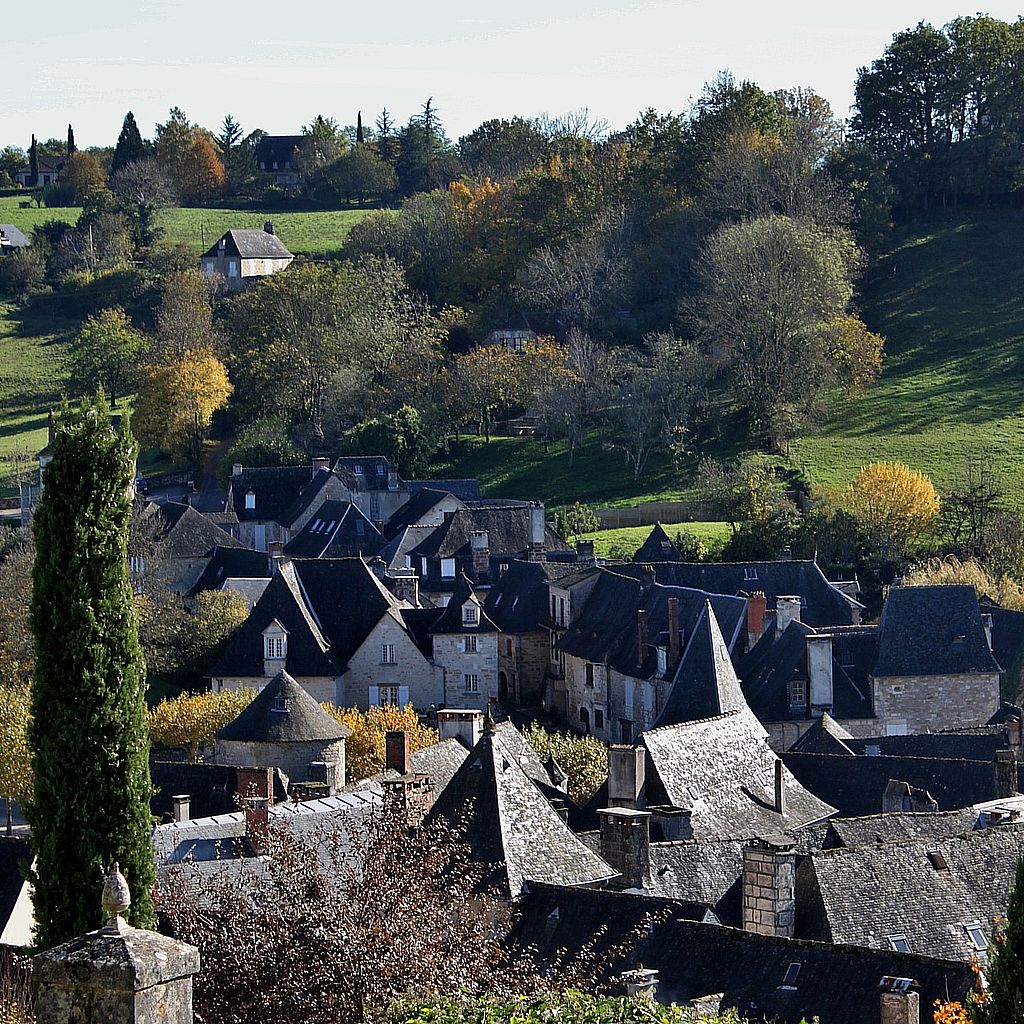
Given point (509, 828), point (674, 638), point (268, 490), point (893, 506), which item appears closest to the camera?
point (509, 828)

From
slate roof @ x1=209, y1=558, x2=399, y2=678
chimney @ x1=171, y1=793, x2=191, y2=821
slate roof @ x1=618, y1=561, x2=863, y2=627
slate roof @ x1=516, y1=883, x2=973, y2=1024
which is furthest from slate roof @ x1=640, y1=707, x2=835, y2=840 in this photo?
slate roof @ x1=209, y1=558, x2=399, y2=678

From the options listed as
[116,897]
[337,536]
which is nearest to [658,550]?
[337,536]

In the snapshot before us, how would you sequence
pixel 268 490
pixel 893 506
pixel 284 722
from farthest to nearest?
pixel 268 490
pixel 893 506
pixel 284 722

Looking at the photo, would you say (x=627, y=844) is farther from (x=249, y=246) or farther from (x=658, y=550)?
(x=249, y=246)

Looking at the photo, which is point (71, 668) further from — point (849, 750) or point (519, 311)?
point (519, 311)

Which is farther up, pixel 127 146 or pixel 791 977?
pixel 127 146

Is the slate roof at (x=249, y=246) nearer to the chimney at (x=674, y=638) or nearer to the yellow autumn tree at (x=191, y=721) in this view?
the chimney at (x=674, y=638)

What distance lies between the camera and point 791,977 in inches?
957

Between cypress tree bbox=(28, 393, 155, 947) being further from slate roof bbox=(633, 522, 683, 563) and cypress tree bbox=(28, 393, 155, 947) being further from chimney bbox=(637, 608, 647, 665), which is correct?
slate roof bbox=(633, 522, 683, 563)

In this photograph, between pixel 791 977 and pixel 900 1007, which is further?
pixel 791 977

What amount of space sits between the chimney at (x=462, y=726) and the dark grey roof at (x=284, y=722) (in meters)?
3.36

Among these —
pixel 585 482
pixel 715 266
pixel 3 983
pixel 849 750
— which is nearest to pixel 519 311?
pixel 715 266

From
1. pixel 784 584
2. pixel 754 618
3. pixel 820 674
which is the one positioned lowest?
pixel 820 674

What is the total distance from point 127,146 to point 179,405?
169ft
